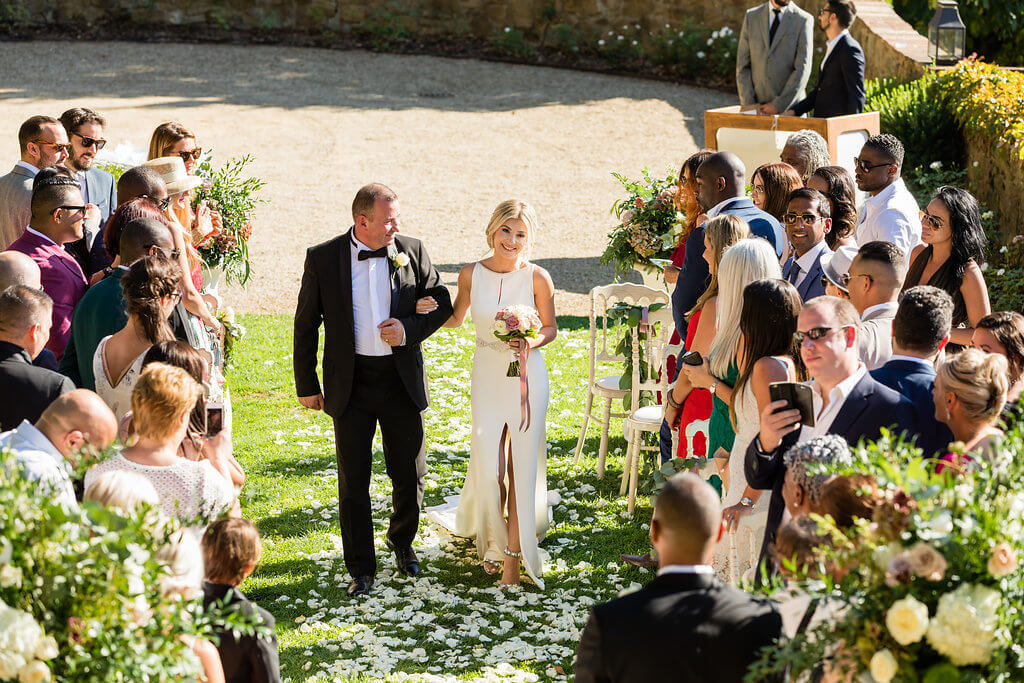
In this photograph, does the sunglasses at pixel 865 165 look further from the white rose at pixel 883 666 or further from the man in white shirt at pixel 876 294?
the white rose at pixel 883 666

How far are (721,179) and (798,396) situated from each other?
2.77 m

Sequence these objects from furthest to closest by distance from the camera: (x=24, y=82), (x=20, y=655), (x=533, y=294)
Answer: (x=24, y=82), (x=533, y=294), (x=20, y=655)

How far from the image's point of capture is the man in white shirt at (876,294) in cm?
532

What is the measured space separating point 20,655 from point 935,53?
560 inches

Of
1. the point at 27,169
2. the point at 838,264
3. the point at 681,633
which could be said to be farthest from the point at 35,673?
the point at 27,169

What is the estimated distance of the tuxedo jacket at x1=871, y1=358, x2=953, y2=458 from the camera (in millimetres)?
4441

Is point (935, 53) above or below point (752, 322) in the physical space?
above

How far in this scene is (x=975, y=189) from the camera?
12.2 meters

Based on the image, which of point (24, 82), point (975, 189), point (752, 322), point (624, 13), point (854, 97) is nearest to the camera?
point (752, 322)

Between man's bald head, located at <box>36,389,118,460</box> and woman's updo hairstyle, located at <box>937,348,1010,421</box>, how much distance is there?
10.8 ft

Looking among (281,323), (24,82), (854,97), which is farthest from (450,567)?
(24,82)

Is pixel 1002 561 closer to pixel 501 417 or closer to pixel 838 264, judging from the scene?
pixel 838 264

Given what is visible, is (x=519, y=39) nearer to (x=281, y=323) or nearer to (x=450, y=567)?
(x=281, y=323)

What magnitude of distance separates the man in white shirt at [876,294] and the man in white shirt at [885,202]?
1.85 meters
